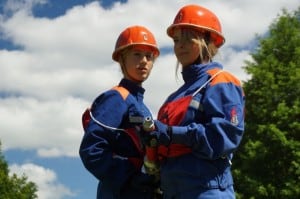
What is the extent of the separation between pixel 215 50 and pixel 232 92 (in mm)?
535

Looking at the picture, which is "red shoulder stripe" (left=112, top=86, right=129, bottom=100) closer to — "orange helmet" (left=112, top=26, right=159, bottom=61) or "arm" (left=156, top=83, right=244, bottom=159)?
"orange helmet" (left=112, top=26, right=159, bottom=61)

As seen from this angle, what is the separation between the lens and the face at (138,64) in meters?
5.20

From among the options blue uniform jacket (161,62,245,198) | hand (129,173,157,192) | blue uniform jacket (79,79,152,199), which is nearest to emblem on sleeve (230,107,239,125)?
blue uniform jacket (161,62,245,198)

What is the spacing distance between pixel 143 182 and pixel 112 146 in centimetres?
40

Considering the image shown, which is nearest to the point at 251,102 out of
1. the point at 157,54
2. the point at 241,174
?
the point at 241,174

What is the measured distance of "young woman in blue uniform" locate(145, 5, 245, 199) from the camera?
389 cm

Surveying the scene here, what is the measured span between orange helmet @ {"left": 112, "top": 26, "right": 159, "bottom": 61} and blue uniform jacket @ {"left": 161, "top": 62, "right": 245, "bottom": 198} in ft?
3.87

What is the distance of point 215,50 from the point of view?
4492 millimetres

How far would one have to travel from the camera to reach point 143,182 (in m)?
4.70

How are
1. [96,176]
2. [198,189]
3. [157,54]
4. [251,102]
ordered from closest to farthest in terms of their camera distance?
1. [198,189]
2. [96,176]
3. [157,54]
4. [251,102]

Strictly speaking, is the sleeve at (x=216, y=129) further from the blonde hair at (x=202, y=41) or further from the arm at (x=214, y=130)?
the blonde hair at (x=202, y=41)

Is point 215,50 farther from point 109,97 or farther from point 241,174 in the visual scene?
point 241,174

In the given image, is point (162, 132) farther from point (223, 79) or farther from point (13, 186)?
point (13, 186)

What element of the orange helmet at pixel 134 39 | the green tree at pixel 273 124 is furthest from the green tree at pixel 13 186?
the orange helmet at pixel 134 39
